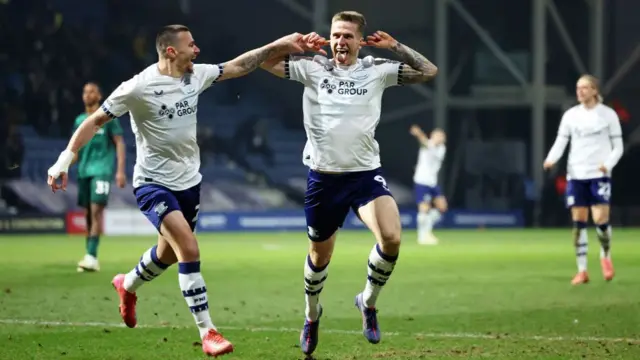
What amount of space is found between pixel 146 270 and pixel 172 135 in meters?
1.31

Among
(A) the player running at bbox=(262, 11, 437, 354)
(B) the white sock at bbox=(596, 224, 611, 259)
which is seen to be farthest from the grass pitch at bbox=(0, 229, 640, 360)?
(A) the player running at bbox=(262, 11, 437, 354)

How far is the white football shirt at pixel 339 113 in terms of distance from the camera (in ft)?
31.2

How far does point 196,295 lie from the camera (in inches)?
359

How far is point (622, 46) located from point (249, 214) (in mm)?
12841

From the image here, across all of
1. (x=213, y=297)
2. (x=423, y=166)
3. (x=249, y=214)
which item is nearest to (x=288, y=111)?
(x=249, y=214)

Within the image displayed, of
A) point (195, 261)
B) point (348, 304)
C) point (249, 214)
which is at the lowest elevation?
point (249, 214)

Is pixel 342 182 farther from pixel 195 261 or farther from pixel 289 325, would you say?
pixel 289 325

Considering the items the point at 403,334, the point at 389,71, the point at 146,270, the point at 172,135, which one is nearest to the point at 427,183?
the point at 403,334

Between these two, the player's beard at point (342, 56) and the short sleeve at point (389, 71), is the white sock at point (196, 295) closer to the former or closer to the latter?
the player's beard at point (342, 56)

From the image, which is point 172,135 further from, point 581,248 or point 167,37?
point 581,248

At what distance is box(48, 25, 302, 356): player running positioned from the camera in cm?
926

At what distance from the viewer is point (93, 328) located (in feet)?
36.1

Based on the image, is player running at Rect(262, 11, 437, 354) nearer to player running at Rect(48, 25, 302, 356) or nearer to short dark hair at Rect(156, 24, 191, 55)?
player running at Rect(48, 25, 302, 356)

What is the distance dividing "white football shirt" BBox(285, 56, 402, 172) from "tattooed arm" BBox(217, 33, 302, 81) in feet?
0.34
